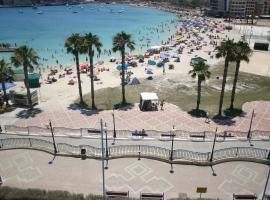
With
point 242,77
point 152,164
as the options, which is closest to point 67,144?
point 152,164

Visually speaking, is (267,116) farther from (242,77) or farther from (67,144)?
(67,144)

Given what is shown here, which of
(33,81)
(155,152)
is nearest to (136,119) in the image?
(155,152)

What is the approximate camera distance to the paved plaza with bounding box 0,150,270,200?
21078mm

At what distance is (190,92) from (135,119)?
1482 cm

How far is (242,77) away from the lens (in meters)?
53.2

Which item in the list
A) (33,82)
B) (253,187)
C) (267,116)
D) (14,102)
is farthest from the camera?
(33,82)

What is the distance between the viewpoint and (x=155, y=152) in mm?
25797

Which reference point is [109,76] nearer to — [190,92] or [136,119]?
[190,92]

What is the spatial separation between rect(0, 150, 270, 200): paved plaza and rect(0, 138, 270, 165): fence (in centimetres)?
59

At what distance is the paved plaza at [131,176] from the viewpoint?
21.1 metres

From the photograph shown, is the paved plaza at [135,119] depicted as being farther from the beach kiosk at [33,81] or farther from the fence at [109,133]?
the beach kiosk at [33,81]

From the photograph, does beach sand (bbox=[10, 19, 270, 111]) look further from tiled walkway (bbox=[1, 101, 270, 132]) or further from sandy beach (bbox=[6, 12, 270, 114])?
tiled walkway (bbox=[1, 101, 270, 132])

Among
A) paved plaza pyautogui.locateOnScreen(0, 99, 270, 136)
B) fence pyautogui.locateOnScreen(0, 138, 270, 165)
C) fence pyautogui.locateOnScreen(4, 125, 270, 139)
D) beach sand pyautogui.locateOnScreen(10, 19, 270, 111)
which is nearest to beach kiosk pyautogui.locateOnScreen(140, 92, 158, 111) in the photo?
paved plaza pyautogui.locateOnScreen(0, 99, 270, 136)

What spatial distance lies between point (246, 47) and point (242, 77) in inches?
736
